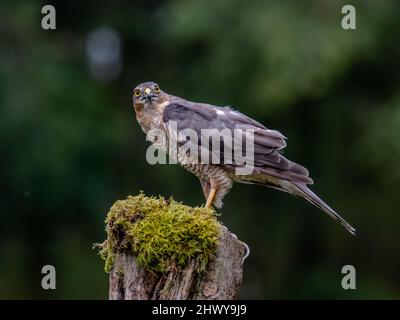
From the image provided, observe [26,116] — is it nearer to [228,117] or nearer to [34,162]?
[34,162]

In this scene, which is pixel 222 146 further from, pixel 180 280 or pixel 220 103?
pixel 220 103

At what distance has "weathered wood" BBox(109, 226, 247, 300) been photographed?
5145 mm

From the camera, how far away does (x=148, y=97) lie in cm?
705

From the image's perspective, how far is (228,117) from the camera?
22.2ft

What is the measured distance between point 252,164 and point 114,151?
316 inches

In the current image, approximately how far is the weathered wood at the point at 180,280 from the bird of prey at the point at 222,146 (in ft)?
4.40

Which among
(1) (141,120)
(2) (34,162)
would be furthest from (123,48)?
(1) (141,120)

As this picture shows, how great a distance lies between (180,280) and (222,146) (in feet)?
5.64

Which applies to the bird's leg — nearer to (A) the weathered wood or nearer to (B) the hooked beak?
(B) the hooked beak

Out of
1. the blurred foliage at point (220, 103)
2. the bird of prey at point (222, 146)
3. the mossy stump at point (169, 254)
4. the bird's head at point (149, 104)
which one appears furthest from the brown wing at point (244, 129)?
the blurred foliage at point (220, 103)

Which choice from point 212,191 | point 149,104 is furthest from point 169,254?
point 149,104

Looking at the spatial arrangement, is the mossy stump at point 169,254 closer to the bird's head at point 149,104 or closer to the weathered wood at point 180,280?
the weathered wood at point 180,280

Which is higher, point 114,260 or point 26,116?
point 26,116

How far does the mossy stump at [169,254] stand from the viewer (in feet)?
17.0
